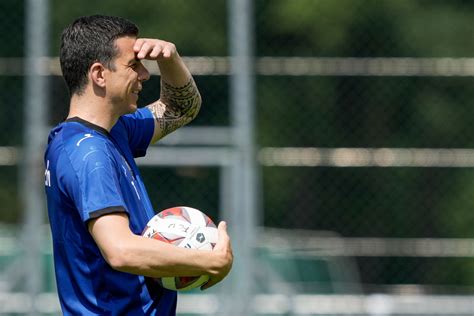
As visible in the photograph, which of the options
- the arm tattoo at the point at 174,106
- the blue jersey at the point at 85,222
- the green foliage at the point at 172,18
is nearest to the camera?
the blue jersey at the point at 85,222

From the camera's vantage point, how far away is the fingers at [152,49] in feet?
13.1

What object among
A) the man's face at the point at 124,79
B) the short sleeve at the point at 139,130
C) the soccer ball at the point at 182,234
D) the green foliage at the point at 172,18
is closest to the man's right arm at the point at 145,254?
the soccer ball at the point at 182,234

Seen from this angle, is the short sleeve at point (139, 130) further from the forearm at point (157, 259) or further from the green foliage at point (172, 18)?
the green foliage at point (172, 18)

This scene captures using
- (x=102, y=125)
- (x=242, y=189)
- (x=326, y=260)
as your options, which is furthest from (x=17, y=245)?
(x=102, y=125)

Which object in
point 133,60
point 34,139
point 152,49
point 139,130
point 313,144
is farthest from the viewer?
point 313,144

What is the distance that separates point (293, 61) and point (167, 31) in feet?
3.17

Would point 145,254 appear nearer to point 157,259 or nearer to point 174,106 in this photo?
point 157,259

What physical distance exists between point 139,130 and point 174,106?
297 millimetres

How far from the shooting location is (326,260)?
8625 mm

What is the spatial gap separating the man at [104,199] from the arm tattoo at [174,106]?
658 millimetres

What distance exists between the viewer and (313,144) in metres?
8.41

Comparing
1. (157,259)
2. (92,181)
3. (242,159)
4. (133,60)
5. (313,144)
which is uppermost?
(133,60)

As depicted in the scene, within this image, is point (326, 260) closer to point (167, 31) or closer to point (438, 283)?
point (438, 283)

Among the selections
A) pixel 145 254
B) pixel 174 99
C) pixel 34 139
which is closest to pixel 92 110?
pixel 145 254
